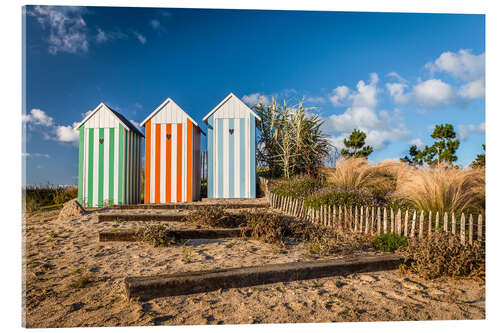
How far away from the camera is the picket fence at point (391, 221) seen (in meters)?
4.43

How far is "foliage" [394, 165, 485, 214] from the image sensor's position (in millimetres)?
5586

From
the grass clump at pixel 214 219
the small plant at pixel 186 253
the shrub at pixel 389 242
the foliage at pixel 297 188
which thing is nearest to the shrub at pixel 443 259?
the shrub at pixel 389 242

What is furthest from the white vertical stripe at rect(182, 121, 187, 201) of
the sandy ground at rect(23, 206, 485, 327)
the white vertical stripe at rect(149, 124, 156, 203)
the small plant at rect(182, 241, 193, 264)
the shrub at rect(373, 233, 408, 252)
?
the shrub at rect(373, 233, 408, 252)

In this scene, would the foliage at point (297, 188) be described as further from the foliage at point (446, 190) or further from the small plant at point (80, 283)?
the small plant at point (80, 283)

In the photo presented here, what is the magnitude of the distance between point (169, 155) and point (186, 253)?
20.8 feet

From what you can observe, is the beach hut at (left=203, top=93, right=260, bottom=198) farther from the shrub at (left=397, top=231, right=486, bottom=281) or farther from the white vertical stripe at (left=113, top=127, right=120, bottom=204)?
the shrub at (left=397, top=231, right=486, bottom=281)

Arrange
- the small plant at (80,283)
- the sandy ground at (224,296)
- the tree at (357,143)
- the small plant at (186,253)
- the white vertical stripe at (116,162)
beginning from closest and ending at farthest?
the sandy ground at (224,296)
the small plant at (80,283)
the small plant at (186,253)
the white vertical stripe at (116,162)
the tree at (357,143)

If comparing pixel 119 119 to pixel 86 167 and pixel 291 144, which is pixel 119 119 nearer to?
pixel 86 167

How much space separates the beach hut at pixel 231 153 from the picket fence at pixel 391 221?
2240 mm

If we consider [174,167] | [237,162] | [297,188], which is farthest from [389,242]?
[174,167]

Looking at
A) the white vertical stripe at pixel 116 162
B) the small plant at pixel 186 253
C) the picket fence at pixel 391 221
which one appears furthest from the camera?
the white vertical stripe at pixel 116 162

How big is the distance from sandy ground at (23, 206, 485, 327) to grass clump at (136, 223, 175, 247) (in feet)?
0.76
